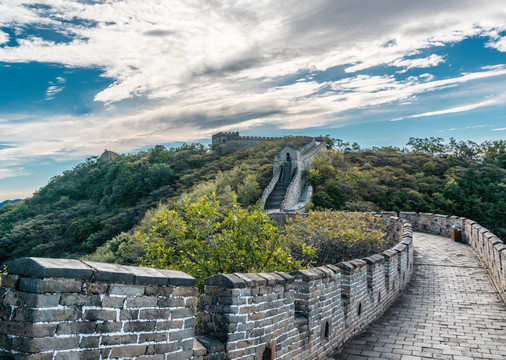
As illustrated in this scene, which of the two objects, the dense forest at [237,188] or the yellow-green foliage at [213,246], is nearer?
the yellow-green foliage at [213,246]

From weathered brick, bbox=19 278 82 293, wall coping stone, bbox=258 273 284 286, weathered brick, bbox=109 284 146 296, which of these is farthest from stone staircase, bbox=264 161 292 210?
weathered brick, bbox=19 278 82 293

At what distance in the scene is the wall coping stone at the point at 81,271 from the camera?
208cm

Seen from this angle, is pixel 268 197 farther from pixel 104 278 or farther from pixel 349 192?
pixel 104 278

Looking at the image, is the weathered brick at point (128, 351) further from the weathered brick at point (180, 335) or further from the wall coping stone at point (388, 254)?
the wall coping stone at point (388, 254)

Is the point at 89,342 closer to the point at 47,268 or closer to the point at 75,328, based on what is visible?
the point at 75,328

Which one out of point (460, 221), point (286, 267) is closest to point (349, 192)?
point (460, 221)

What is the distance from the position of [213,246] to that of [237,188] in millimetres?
24367

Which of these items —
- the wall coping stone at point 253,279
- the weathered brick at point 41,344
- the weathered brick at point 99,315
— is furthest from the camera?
the wall coping stone at point 253,279

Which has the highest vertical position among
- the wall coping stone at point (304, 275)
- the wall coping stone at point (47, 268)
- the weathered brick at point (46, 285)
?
the wall coping stone at point (47, 268)

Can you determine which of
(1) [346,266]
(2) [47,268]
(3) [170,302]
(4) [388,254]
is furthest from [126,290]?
(4) [388,254]

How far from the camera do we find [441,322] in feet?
25.3

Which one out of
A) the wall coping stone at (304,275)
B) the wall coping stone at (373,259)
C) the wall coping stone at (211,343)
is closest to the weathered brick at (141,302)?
the wall coping stone at (211,343)

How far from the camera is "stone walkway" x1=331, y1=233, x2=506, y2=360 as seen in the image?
6.23m

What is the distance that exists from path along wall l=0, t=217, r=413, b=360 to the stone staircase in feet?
72.9
